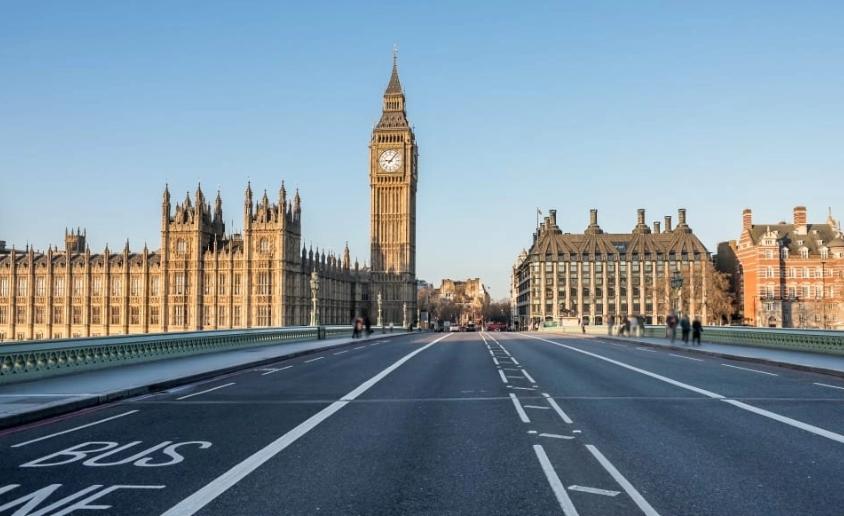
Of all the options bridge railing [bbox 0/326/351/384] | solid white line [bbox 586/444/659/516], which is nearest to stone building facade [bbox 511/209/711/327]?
bridge railing [bbox 0/326/351/384]

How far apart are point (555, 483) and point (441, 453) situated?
200 cm

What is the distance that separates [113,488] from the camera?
7367 millimetres

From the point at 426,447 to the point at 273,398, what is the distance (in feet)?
21.4

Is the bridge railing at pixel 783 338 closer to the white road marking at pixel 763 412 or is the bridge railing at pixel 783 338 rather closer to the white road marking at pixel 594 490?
the white road marking at pixel 763 412

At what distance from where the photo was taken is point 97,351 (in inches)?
808

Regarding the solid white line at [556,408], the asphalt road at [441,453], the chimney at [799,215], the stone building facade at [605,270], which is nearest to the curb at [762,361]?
the asphalt road at [441,453]

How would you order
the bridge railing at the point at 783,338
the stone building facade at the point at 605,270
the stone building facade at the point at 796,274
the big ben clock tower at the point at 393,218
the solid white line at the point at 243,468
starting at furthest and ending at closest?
the stone building facade at the point at 605,270, the big ben clock tower at the point at 393,218, the stone building facade at the point at 796,274, the bridge railing at the point at 783,338, the solid white line at the point at 243,468

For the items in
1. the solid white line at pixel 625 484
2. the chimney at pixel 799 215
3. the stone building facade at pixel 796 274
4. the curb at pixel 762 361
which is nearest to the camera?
the solid white line at pixel 625 484

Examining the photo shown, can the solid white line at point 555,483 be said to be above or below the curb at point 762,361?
above

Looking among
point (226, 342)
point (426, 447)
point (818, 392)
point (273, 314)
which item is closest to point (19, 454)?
point (426, 447)

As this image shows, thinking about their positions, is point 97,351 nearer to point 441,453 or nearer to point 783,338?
point 441,453

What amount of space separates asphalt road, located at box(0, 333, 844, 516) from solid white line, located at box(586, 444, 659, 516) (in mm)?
33

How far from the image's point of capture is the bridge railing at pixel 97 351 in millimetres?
16875

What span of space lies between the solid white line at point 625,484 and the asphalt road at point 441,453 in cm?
3
